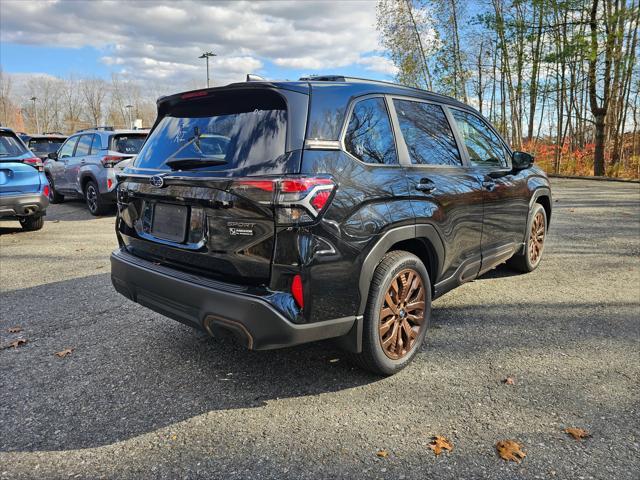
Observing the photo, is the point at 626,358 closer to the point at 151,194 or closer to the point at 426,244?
the point at 426,244

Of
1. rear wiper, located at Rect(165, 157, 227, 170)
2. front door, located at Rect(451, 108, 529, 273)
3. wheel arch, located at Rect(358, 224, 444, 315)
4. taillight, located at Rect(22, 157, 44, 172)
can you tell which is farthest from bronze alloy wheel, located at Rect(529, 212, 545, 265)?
taillight, located at Rect(22, 157, 44, 172)

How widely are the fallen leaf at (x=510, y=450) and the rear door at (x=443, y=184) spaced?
1288 mm

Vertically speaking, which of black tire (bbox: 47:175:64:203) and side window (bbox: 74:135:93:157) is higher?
side window (bbox: 74:135:93:157)

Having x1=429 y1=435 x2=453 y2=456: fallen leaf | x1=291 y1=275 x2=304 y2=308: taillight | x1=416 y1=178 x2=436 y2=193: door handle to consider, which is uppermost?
x1=416 y1=178 x2=436 y2=193: door handle

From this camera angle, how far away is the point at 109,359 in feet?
10.8

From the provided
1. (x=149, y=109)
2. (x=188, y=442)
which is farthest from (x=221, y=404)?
(x=149, y=109)

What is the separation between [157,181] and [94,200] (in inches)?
308

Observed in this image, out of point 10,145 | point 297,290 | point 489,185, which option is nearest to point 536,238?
point 489,185

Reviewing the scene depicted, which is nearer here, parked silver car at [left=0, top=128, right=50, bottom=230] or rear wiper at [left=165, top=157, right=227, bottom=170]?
rear wiper at [left=165, top=157, right=227, bottom=170]

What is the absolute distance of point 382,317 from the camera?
113 inches

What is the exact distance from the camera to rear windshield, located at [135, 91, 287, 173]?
251 cm

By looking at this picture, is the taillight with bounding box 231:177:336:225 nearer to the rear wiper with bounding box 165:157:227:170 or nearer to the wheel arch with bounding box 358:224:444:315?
the rear wiper with bounding box 165:157:227:170

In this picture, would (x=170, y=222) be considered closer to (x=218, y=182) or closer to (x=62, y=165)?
(x=218, y=182)

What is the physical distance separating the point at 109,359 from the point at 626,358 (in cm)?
364
